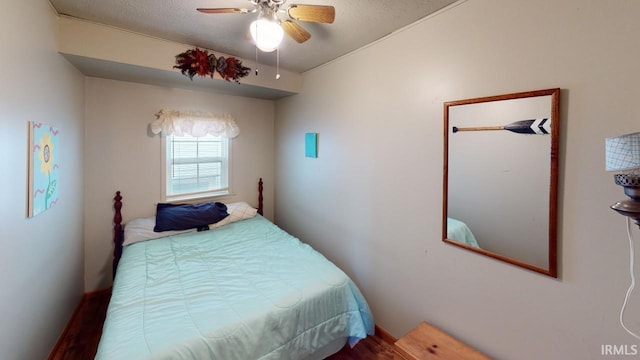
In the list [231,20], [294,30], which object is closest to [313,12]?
[294,30]

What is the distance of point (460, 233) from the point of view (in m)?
1.67

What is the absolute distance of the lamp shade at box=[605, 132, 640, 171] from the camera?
854 millimetres

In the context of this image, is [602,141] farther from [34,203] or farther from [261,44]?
[34,203]

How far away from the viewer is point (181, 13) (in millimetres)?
1795

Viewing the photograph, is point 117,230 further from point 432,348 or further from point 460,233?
point 460,233

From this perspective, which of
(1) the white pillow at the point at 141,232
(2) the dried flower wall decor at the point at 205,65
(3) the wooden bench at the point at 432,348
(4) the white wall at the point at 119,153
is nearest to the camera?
(3) the wooden bench at the point at 432,348

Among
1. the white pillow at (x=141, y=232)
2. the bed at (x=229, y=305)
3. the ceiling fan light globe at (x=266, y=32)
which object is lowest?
the bed at (x=229, y=305)

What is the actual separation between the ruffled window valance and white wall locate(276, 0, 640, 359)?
3.83 ft

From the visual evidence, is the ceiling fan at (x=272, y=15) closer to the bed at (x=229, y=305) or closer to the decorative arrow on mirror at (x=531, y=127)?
the decorative arrow on mirror at (x=531, y=127)

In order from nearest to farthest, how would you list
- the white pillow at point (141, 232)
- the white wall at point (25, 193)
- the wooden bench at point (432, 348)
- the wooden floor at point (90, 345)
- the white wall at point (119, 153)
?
the white wall at point (25, 193) < the wooden bench at point (432, 348) < the wooden floor at point (90, 345) < the white pillow at point (141, 232) < the white wall at point (119, 153)

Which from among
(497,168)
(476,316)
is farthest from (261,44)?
(476,316)

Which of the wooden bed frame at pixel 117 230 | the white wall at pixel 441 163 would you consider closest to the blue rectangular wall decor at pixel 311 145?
the white wall at pixel 441 163

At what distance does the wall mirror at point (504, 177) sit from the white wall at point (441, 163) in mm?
50

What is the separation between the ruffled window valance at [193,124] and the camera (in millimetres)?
2850
